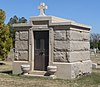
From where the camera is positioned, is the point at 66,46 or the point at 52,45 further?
the point at 52,45

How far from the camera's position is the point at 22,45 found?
15.6m

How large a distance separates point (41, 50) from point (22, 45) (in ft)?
3.69

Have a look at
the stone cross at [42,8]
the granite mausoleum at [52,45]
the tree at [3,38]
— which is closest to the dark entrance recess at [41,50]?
the granite mausoleum at [52,45]

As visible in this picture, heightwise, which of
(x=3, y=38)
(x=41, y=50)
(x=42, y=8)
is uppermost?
(x=42, y=8)

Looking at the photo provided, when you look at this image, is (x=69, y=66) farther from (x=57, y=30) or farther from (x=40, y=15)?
(x=40, y=15)

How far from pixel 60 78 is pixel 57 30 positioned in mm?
2371

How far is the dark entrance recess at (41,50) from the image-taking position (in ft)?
49.5

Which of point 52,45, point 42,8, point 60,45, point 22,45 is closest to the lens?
point 60,45

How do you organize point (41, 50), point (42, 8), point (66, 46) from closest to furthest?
point (66, 46) → point (41, 50) → point (42, 8)

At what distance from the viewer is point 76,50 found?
50.0 ft

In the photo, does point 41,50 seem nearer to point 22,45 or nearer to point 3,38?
point 22,45

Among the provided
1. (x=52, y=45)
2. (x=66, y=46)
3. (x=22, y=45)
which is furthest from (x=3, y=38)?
(x=66, y=46)

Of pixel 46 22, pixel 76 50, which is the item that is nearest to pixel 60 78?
pixel 76 50

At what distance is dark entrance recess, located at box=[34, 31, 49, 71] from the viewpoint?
15102mm
